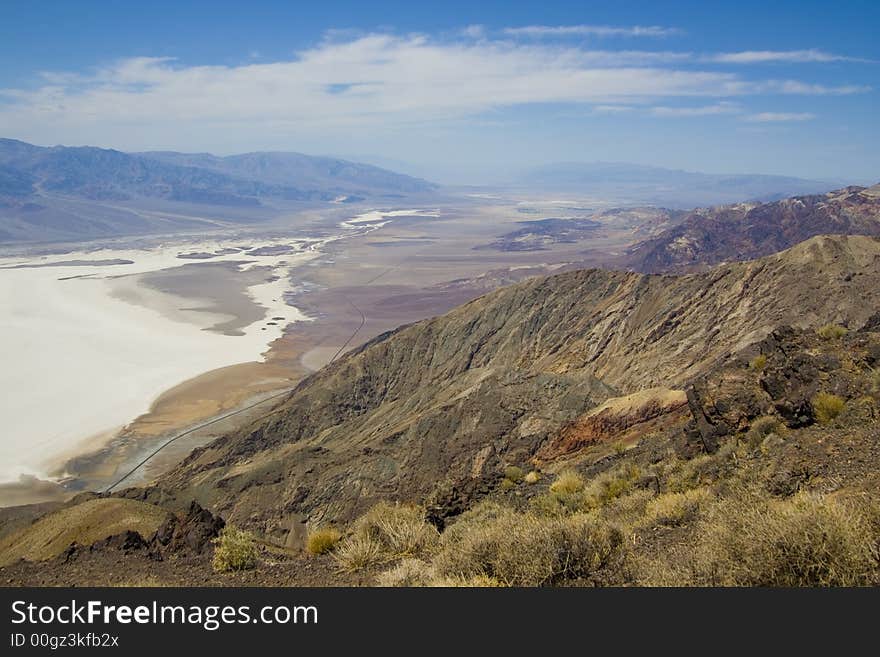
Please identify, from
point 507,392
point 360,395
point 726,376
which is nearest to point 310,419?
point 360,395

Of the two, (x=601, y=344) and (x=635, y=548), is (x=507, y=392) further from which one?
(x=635, y=548)

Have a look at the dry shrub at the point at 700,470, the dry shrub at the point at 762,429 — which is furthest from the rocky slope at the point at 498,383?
the dry shrub at the point at 762,429

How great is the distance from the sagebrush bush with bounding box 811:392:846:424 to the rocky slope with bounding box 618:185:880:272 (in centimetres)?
9412

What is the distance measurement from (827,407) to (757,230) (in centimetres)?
11698

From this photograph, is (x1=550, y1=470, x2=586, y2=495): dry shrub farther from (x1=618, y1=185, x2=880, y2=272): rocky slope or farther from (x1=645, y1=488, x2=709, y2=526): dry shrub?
(x1=618, y1=185, x2=880, y2=272): rocky slope

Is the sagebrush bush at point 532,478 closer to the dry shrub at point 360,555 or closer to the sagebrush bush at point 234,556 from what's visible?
the dry shrub at point 360,555

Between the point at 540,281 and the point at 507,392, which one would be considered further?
the point at 540,281

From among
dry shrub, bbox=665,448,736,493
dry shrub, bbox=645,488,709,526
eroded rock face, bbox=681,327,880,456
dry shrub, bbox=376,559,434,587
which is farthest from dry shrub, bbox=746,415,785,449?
dry shrub, bbox=376,559,434,587

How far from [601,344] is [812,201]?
342ft

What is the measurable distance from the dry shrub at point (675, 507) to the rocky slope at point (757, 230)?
97.0m

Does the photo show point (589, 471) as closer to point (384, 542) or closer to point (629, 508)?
point (629, 508)

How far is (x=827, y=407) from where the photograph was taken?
1054cm

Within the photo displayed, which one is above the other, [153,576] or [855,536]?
[855,536]

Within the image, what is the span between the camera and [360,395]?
37.4 meters
